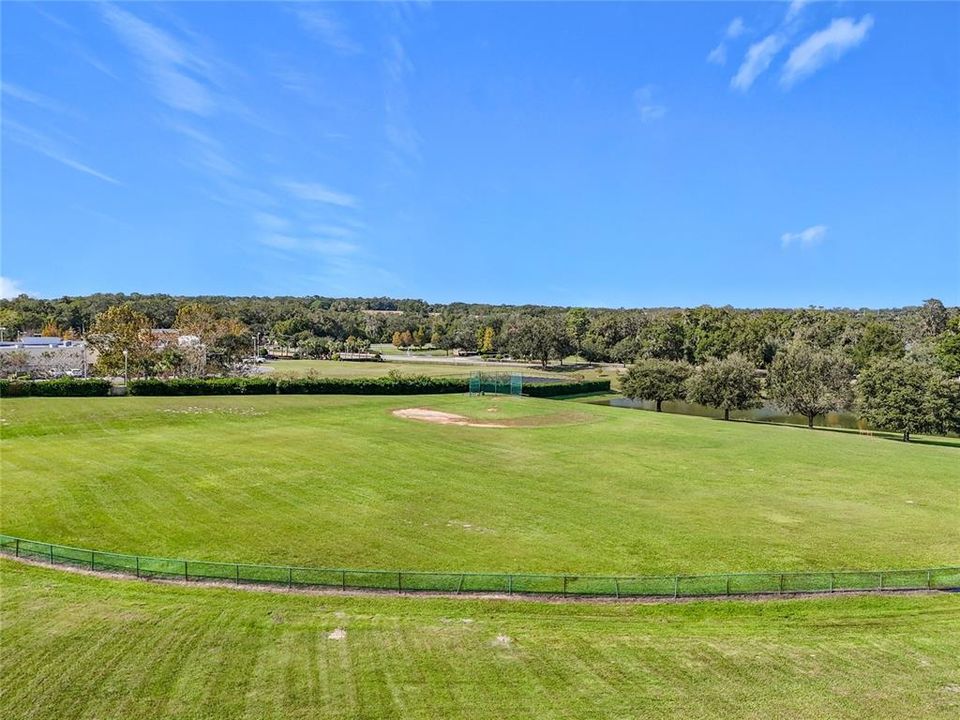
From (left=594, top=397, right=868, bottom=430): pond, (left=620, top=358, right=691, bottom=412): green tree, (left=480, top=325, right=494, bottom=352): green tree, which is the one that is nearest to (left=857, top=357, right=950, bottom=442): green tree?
(left=594, top=397, right=868, bottom=430): pond

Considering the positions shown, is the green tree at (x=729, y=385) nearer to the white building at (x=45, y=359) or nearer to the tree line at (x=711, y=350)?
the tree line at (x=711, y=350)

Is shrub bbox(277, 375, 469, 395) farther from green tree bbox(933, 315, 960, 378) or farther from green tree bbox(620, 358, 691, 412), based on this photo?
green tree bbox(933, 315, 960, 378)

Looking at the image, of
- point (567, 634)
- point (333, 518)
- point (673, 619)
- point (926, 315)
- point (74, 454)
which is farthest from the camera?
point (926, 315)

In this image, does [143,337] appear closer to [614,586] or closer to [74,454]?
[74,454]

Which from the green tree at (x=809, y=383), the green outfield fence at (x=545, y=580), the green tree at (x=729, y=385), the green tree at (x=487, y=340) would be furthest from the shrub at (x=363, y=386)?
the green tree at (x=487, y=340)

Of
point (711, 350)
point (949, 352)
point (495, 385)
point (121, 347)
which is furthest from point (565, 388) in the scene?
point (121, 347)

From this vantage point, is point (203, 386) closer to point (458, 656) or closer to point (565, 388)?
point (565, 388)

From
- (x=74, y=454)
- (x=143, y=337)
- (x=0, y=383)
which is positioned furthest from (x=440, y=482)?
(x=143, y=337)
